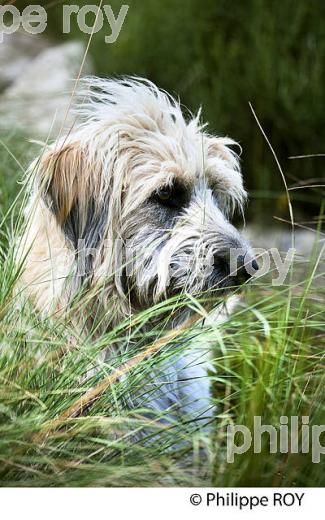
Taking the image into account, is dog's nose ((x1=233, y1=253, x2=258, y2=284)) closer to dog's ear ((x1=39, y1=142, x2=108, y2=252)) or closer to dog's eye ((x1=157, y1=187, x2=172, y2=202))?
dog's eye ((x1=157, y1=187, x2=172, y2=202))

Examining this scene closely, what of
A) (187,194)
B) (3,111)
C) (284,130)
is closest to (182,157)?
(187,194)

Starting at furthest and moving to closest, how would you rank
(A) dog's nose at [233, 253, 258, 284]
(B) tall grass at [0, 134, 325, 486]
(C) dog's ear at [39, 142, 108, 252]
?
Answer: (C) dog's ear at [39, 142, 108, 252]
(A) dog's nose at [233, 253, 258, 284]
(B) tall grass at [0, 134, 325, 486]

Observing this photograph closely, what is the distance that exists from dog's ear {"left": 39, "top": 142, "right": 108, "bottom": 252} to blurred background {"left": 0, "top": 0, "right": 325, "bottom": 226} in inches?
122

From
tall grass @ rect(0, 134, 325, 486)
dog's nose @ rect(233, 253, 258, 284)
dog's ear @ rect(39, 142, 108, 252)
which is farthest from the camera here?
dog's ear @ rect(39, 142, 108, 252)

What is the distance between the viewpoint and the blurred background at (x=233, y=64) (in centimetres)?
654

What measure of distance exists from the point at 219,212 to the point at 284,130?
3.38m

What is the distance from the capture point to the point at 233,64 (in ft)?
22.5

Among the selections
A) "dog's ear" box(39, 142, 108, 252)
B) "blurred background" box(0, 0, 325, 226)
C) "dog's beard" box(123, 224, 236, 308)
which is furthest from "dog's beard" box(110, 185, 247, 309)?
"blurred background" box(0, 0, 325, 226)

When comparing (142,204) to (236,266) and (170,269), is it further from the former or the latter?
(236,266)

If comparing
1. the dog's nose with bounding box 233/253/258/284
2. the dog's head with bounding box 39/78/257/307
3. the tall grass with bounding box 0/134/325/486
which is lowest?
the tall grass with bounding box 0/134/325/486

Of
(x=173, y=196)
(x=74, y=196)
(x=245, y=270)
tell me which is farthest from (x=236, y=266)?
(x=74, y=196)

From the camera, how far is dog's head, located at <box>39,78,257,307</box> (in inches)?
128

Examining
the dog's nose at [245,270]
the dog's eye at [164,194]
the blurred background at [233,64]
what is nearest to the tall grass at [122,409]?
the dog's nose at [245,270]

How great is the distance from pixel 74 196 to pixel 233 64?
379 cm
